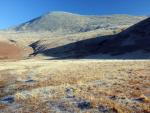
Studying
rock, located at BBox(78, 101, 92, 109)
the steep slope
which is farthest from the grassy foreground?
the steep slope

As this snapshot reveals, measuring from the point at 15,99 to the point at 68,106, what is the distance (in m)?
6.14

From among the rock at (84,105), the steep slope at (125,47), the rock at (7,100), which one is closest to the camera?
the rock at (84,105)

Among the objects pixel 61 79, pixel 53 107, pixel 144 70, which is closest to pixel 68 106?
pixel 53 107

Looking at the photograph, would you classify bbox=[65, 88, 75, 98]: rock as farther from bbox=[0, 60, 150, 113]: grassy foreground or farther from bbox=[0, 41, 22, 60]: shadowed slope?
bbox=[0, 41, 22, 60]: shadowed slope

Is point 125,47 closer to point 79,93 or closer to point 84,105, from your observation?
point 79,93

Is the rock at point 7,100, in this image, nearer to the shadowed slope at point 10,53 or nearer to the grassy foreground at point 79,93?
the grassy foreground at point 79,93

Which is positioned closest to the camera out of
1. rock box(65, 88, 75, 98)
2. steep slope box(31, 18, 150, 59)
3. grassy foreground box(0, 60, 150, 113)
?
grassy foreground box(0, 60, 150, 113)

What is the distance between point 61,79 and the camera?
1580 inches

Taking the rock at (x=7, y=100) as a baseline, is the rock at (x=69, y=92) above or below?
above

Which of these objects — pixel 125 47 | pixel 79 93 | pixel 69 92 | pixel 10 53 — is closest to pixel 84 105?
pixel 79 93

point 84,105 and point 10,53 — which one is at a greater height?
point 10,53

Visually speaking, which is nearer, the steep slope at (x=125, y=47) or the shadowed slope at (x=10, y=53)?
the steep slope at (x=125, y=47)

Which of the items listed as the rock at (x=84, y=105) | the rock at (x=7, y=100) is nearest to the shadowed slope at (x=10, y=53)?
the rock at (x=7, y=100)

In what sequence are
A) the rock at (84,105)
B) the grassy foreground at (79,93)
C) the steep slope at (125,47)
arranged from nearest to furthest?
the grassy foreground at (79,93) < the rock at (84,105) < the steep slope at (125,47)
